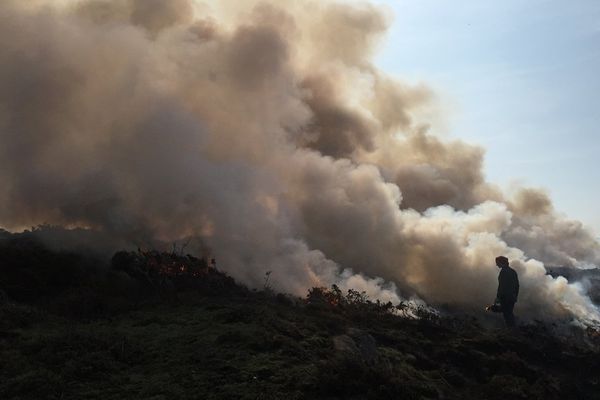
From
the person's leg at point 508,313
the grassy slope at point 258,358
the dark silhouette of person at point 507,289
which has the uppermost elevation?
the dark silhouette of person at point 507,289

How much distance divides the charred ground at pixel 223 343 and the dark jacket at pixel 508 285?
2222 millimetres

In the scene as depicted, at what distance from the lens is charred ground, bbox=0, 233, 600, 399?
13406 millimetres

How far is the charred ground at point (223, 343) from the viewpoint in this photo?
1341 cm

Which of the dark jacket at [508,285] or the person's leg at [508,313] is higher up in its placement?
the dark jacket at [508,285]

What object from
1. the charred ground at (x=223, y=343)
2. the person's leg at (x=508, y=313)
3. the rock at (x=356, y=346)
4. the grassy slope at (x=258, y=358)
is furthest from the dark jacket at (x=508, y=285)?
the rock at (x=356, y=346)

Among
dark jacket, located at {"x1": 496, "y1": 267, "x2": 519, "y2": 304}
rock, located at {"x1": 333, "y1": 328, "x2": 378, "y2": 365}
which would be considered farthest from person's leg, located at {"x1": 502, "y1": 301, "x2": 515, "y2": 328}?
rock, located at {"x1": 333, "y1": 328, "x2": 378, "y2": 365}

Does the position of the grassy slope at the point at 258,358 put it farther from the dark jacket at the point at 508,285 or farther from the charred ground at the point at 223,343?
the dark jacket at the point at 508,285

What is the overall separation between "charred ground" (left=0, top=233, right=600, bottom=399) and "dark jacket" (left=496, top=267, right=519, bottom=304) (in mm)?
2222

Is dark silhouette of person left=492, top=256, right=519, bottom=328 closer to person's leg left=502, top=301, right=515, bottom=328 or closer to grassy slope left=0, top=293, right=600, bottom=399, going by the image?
person's leg left=502, top=301, right=515, bottom=328

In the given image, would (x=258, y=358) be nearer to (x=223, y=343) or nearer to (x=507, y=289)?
(x=223, y=343)

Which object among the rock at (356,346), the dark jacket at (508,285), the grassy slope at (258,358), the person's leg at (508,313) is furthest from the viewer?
the person's leg at (508,313)

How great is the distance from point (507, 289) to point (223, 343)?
68.8ft

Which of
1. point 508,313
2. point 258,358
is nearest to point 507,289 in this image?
point 508,313

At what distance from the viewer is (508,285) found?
3019 centimetres
